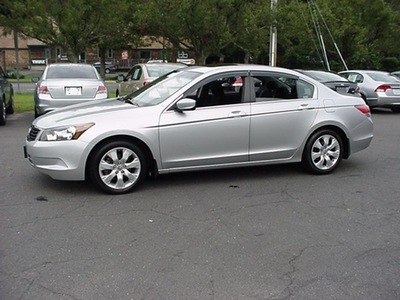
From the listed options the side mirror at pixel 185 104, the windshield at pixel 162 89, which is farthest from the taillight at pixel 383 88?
the side mirror at pixel 185 104

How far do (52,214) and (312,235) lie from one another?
2.69 metres

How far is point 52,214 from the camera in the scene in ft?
14.9

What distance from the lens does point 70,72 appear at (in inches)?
410

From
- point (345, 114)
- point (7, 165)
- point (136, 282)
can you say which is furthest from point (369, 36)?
point (136, 282)

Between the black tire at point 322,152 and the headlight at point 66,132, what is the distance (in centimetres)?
305

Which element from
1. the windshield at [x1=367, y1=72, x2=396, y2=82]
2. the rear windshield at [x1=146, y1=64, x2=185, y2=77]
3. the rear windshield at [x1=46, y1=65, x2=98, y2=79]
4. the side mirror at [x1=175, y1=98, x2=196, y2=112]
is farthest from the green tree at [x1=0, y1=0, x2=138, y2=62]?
the side mirror at [x1=175, y1=98, x2=196, y2=112]

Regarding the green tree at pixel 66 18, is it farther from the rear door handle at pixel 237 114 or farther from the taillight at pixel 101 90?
the rear door handle at pixel 237 114

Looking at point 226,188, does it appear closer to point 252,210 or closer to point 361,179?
point 252,210

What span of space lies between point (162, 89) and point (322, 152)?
2465 millimetres

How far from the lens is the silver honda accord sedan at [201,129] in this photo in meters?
5.08

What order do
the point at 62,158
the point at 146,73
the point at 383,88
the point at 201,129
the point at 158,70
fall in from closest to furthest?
the point at 62,158, the point at 201,129, the point at 146,73, the point at 158,70, the point at 383,88

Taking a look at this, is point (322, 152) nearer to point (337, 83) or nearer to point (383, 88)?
point (337, 83)

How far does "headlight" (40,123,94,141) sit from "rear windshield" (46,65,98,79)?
18.2ft

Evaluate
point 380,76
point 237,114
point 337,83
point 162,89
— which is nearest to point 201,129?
point 237,114
